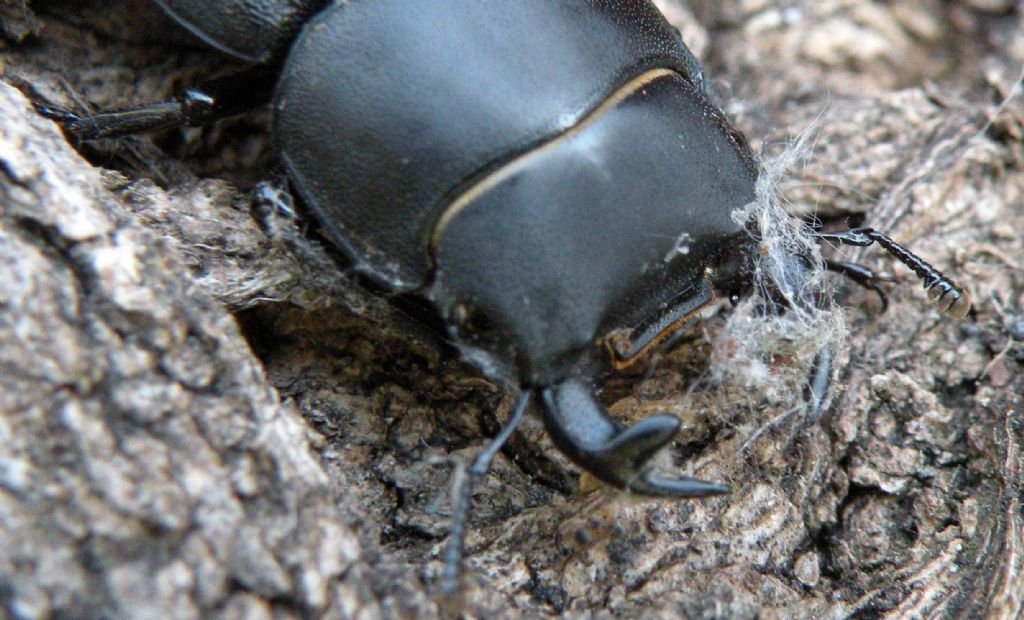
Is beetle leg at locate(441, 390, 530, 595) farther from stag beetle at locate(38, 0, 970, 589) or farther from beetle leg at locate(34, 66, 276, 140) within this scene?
beetle leg at locate(34, 66, 276, 140)

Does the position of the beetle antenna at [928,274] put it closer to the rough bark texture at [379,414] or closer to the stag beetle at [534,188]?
the stag beetle at [534,188]

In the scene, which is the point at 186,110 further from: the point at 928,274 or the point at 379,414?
the point at 928,274

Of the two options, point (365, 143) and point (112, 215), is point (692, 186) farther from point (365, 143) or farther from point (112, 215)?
point (112, 215)

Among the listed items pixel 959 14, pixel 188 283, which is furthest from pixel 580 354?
pixel 959 14

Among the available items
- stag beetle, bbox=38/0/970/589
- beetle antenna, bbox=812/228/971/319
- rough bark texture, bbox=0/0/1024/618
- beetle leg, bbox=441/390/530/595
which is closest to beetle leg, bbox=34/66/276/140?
rough bark texture, bbox=0/0/1024/618

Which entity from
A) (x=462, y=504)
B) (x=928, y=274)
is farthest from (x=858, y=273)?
(x=462, y=504)

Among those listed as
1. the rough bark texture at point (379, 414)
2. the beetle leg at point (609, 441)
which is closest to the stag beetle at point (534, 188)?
the beetle leg at point (609, 441)
